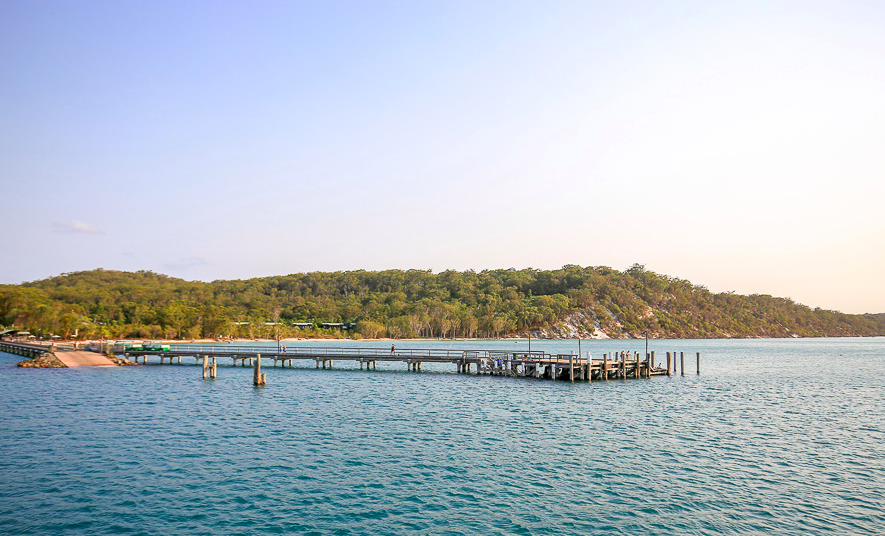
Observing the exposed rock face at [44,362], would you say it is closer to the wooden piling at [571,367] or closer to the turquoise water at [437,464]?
the turquoise water at [437,464]

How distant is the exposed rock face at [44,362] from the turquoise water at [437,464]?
816 inches

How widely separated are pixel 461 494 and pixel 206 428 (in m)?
15.2

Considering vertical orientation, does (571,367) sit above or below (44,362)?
above

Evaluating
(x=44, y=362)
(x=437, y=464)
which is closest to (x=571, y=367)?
(x=437, y=464)

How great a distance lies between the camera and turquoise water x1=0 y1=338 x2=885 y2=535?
1458 cm

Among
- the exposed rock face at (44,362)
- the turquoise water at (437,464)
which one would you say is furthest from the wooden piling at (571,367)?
the exposed rock face at (44,362)

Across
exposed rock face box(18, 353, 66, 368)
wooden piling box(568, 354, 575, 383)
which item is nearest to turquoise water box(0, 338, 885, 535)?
wooden piling box(568, 354, 575, 383)

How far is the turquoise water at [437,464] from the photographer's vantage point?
1458 centimetres

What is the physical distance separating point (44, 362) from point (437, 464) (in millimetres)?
55255

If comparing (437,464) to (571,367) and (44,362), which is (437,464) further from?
(44,362)

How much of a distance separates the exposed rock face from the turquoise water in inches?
816

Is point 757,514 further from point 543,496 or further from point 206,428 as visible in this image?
point 206,428

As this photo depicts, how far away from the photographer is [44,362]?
57000 millimetres

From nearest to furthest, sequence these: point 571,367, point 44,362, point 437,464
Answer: point 437,464 → point 571,367 → point 44,362
